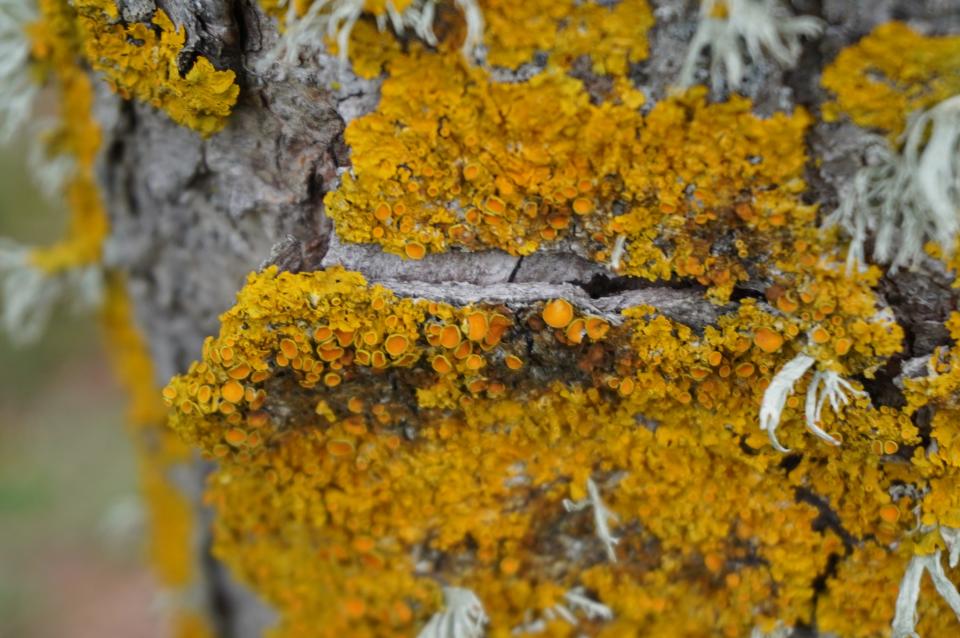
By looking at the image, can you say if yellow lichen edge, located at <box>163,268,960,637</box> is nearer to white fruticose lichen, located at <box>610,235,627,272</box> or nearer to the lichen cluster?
white fruticose lichen, located at <box>610,235,627,272</box>

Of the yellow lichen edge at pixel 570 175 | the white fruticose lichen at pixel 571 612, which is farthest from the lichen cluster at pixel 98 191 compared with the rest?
the white fruticose lichen at pixel 571 612

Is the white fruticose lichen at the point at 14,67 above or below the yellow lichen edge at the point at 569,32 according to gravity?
below

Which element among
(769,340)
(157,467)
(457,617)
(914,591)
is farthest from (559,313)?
(157,467)

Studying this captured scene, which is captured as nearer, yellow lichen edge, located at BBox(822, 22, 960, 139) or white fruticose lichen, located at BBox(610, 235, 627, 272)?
yellow lichen edge, located at BBox(822, 22, 960, 139)

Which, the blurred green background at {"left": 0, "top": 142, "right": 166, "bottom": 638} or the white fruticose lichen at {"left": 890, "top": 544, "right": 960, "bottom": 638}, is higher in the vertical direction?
the white fruticose lichen at {"left": 890, "top": 544, "right": 960, "bottom": 638}

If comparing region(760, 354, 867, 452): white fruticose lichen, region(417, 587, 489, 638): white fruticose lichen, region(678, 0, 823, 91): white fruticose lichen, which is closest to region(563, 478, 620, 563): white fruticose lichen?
region(417, 587, 489, 638): white fruticose lichen

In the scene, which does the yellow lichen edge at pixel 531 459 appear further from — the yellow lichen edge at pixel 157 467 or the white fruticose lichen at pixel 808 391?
the yellow lichen edge at pixel 157 467

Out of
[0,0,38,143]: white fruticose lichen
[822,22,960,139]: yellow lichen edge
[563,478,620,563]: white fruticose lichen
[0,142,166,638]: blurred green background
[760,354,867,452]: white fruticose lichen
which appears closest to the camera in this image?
[822,22,960,139]: yellow lichen edge
